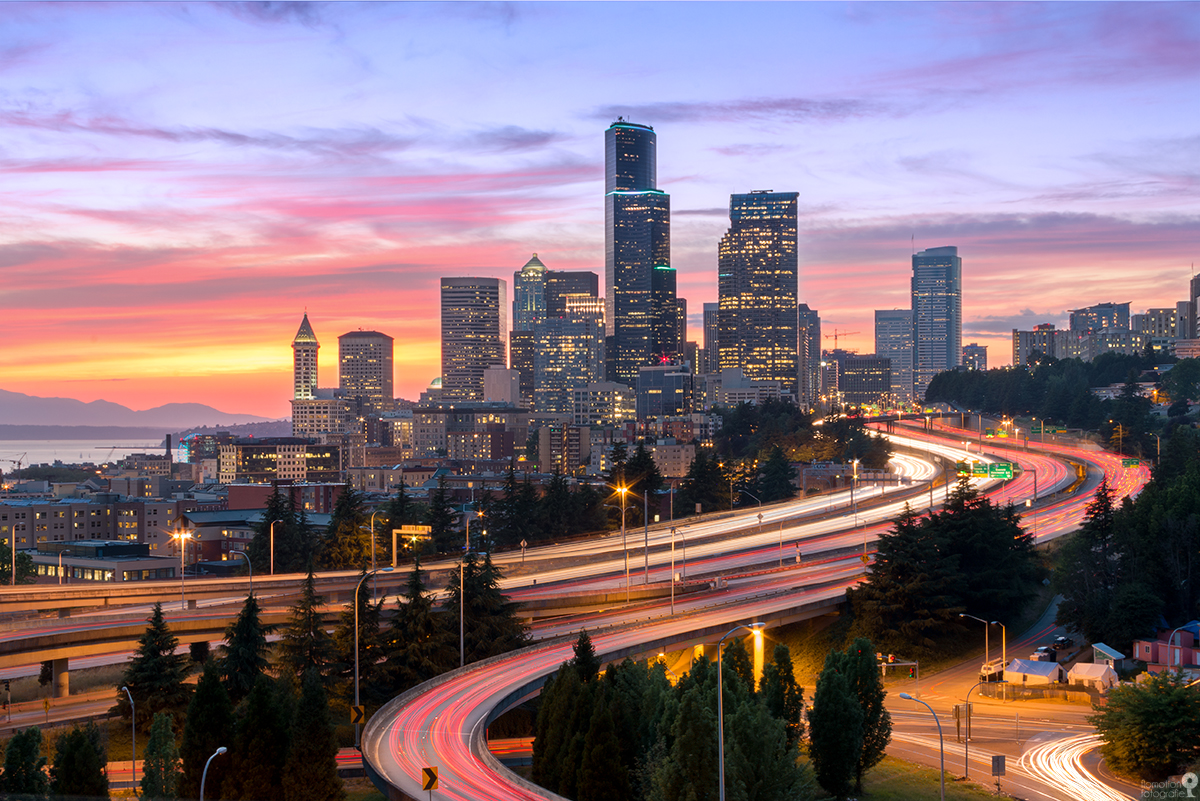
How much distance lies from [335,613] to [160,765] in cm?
2842

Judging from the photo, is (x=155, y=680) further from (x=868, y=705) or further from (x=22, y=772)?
(x=868, y=705)

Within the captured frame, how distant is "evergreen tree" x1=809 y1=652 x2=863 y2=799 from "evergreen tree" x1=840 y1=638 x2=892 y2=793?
1249 mm

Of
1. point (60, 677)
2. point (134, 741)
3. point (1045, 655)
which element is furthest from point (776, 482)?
point (134, 741)

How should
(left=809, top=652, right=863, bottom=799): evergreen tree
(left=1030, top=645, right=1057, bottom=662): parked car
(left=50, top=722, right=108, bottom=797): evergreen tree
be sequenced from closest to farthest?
1. (left=50, top=722, right=108, bottom=797): evergreen tree
2. (left=809, top=652, right=863, bottom=799): evergreen tree
3. (left=1030, top=645, right=1057, bottom=662): parked car

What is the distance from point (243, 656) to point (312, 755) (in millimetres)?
11947

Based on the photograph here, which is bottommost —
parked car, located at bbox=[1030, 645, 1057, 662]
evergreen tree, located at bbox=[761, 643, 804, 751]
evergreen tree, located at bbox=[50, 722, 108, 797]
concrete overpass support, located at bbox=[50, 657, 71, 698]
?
parked car, located at bbox=[1030, 645, 1057, 662]

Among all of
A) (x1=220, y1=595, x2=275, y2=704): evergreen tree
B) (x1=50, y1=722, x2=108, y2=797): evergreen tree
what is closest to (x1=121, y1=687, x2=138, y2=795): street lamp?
(x1=220, y1=595, x2=275, y2=704): evergreen tree

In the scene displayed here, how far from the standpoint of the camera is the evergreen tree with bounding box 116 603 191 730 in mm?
50000

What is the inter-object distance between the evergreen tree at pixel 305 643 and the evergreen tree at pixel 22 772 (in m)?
17.3

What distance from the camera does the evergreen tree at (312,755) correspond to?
129 feet

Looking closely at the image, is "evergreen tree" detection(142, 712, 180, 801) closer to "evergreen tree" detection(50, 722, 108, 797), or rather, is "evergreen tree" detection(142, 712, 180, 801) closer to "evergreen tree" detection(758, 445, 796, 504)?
"evergreen tree" detection(50, 722, 108, 797)

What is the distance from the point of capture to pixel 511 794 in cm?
3606

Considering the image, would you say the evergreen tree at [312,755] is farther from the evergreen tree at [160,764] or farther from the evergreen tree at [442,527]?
the evergreen tree at [442,527]

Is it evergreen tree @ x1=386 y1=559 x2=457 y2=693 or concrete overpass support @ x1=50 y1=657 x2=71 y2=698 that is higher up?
evergreen tree @ x1=386 y1=559 x2=457 y2=693
